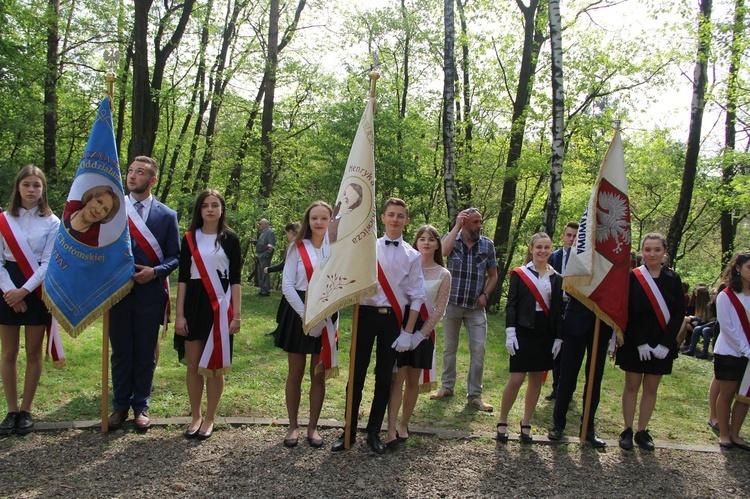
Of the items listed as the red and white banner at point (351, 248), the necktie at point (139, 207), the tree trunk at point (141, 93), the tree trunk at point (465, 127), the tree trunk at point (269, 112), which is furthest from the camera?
the tree trunk at point (465, 127)

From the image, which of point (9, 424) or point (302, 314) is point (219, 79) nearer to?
point (9, 424)

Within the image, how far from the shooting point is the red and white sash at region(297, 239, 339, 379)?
4.43 meters

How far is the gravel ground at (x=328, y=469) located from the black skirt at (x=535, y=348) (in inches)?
28.2

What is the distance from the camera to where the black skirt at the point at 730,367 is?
5160mm

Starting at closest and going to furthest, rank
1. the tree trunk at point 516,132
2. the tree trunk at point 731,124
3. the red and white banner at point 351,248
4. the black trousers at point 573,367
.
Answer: the red and white banner at point 351,248, the black trousers at point 573,367, the tree trunk at point 731,124, the tree trunk at point 516,132

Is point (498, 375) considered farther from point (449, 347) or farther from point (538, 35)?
point (538, 35)

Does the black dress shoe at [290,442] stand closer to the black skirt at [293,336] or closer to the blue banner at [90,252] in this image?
the black skirt at [293,336]

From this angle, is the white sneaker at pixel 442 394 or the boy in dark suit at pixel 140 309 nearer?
the boy in dark suit at pixel 140 309

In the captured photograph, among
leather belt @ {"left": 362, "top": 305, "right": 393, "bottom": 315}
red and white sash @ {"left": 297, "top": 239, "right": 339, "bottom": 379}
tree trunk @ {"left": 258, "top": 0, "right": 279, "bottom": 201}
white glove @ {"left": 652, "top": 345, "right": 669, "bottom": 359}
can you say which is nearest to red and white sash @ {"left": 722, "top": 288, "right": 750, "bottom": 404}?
white glove @ {"left": 652, "top": 345, "right": 669, "bottom": 359}

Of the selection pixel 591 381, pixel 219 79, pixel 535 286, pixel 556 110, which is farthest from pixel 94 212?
pixel 219 79

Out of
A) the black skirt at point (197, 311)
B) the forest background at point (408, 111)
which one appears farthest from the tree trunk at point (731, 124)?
the black skirt at point (197, 311)

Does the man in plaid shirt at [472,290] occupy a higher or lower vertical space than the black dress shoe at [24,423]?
higher

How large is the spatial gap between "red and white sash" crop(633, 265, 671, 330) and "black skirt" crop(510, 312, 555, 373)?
3.26 feet

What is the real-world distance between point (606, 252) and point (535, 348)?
3.74 feet
